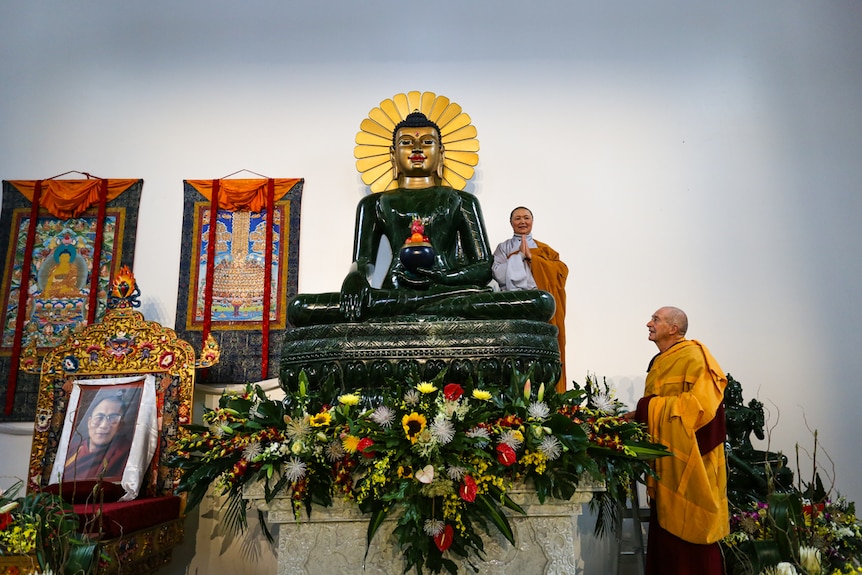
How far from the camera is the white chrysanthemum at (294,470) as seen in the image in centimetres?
258

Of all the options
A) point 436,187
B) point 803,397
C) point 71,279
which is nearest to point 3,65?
point 71,279

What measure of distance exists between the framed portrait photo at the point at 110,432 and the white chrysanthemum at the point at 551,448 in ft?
8.40

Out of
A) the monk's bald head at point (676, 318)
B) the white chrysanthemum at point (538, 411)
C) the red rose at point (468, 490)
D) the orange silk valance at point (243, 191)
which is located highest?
the orange silk valance at point (243, 191)

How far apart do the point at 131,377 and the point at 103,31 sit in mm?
3132

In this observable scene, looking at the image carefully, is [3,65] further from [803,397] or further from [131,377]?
[803,397]

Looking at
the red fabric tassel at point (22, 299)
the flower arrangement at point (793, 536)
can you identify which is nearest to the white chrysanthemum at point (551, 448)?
the flower arrangement at point (793, 536)

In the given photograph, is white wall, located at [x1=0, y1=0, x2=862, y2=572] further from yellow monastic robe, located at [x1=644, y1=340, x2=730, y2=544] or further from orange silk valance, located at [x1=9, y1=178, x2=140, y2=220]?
yellow monastic robe, located at [x1=644, y1=340, x2=730, y2=544]

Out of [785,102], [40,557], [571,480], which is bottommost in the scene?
[40,557]

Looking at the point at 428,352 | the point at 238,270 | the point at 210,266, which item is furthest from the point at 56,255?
the point at 428,352

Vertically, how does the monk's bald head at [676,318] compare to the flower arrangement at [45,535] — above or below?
above

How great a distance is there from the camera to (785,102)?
530 centimetres

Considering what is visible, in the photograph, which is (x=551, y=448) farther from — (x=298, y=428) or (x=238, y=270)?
(x=238, y=270)

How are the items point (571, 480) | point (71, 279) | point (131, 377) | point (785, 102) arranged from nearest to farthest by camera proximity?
point (571, 480) < point (131, 377) < point (71, 279) < point (785, 102)

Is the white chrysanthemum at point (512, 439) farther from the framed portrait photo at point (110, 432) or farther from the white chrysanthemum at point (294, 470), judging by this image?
the framed portrait photo at point (110, 432)
